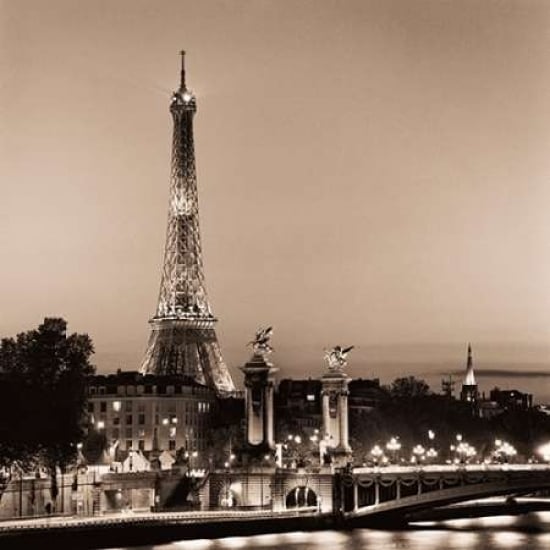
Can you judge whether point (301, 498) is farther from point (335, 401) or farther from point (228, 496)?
point (335, 401)

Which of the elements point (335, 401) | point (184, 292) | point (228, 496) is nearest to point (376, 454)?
point (335, 401)

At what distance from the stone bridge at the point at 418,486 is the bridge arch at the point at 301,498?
2.02 m

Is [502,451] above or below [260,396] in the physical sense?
below

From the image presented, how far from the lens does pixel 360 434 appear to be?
331ft

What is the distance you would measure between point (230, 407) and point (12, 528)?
192 feet

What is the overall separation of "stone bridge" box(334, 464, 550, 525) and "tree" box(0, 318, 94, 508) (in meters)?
12.2

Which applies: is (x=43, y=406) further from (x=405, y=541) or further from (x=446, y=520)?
(x=446, y=520)

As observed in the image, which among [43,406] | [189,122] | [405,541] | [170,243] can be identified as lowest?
[405,541]

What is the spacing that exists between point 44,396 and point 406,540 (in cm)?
1556

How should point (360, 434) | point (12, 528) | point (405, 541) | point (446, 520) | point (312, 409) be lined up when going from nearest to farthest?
1. point (12, 528)
2. point (405, 541)
3. point (446, 520)
4. point (360, 434)
5. point (312, 409)

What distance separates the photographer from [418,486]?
224ft

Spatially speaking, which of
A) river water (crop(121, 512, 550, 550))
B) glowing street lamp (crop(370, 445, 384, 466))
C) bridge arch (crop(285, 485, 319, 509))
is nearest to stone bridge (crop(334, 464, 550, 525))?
river water (crop(121, 512, 550, 550))

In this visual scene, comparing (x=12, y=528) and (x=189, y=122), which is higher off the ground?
(x=189, y=122)

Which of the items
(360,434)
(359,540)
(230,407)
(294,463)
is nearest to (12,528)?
(359,540)
